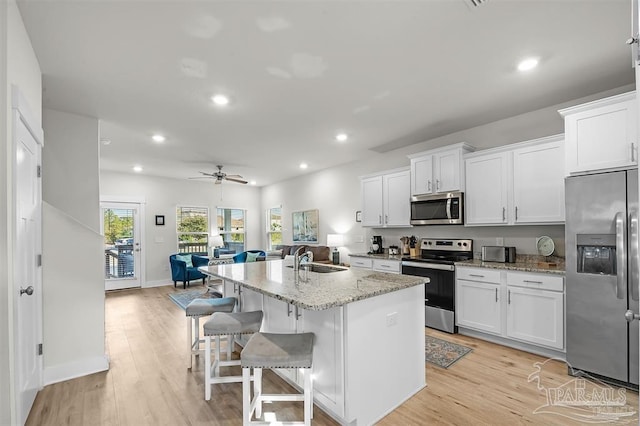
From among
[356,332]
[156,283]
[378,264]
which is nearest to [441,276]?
[378,264]

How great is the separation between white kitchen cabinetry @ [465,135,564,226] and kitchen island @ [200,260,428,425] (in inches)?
71.6

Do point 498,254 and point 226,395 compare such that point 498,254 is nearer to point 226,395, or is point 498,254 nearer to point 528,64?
point 528,64

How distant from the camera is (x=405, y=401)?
2.28 meters

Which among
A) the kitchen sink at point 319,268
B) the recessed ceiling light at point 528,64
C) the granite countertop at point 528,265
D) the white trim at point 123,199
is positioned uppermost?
the recessed ceiling light at point 528,64

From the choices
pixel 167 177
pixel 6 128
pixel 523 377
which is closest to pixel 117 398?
pixel 6 128

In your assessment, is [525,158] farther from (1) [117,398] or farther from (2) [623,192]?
(1) [117,398]

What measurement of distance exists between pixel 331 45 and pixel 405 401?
107 inches

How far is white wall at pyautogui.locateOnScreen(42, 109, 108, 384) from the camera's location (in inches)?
107

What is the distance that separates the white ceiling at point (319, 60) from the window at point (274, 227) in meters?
4.51

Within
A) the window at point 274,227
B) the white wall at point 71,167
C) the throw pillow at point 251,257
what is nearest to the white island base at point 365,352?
the white wall at point 71,167

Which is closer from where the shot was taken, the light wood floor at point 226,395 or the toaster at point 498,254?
the light wood floor at point 226,395

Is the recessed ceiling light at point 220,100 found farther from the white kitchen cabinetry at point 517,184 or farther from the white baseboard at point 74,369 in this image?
the white kitchen cabinetry at point 517,184

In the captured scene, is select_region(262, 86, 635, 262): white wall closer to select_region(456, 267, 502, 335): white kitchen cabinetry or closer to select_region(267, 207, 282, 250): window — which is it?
select_region(267, 207, 282, 250): window

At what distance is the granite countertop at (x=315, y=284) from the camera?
1.84m
